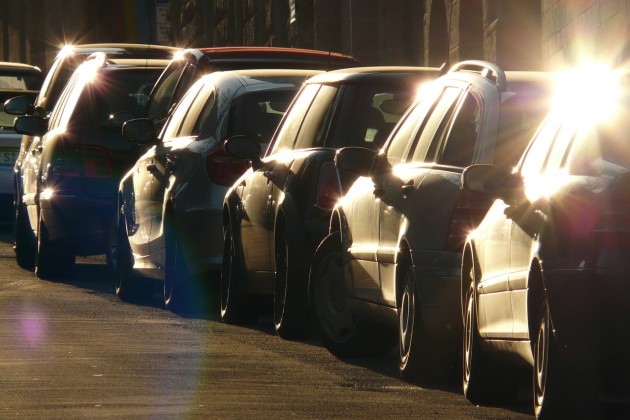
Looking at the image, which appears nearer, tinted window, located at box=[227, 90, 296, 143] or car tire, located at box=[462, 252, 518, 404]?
car tire, located at box=[462, 252, 518, 404]

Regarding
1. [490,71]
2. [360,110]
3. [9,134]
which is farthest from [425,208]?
[9,134]

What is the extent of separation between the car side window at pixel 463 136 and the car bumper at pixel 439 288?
495 millimetres

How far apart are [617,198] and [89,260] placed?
13.4 m

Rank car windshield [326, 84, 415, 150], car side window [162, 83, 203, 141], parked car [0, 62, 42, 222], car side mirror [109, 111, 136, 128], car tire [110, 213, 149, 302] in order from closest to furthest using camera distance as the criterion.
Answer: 1. car windshield [326, 84, 415, 150]
2. car side window [162, 83, 203, 141]
3. car tire [110, 213, 149, 302]
4. car side mirror [109, 111, 136, 128]
5. parked car [0, 62, 42, 222]

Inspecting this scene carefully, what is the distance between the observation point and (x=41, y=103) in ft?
68.8

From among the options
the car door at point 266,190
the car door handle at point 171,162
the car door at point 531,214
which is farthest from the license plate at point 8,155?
the car door at point 531,214

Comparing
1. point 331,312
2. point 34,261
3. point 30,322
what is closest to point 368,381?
point 331,312

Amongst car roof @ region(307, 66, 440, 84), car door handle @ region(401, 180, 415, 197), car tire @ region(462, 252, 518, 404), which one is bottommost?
car tire @ region(462, 252, 518, 404)

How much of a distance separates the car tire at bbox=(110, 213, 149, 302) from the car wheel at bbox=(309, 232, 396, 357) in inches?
150

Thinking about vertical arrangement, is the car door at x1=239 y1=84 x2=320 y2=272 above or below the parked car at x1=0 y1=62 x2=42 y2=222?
above

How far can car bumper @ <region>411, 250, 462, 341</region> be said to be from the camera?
950 cm

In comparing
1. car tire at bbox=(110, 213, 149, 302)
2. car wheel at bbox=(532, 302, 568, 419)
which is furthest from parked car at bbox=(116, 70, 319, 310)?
car wheel at bbox=(532, 302, 568, 419)

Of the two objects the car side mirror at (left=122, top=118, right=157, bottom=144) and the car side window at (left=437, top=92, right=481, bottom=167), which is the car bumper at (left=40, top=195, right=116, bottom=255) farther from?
the car side window at (left=437, top=92, right=481, bottom=167)

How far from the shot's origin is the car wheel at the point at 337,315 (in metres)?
11.1
